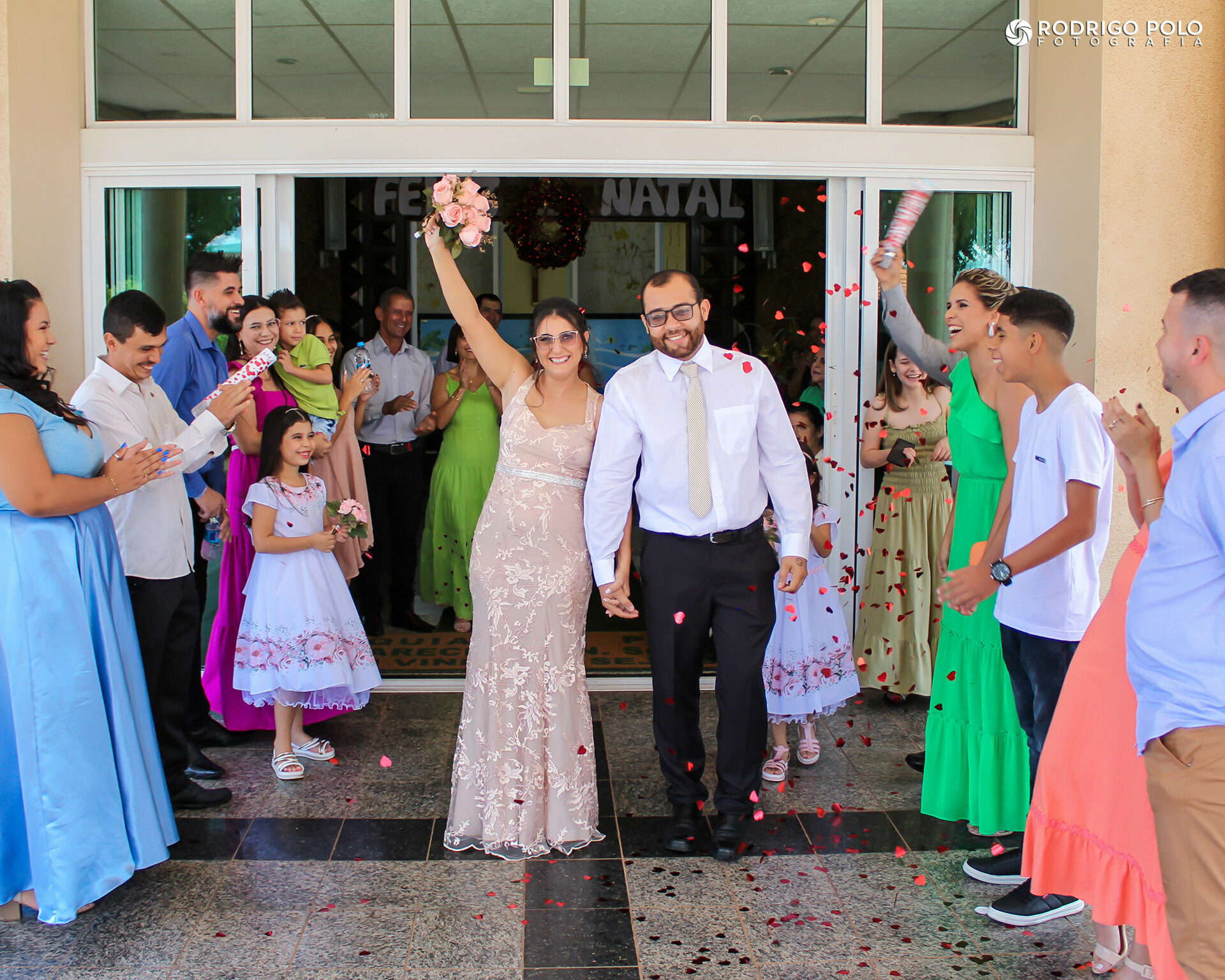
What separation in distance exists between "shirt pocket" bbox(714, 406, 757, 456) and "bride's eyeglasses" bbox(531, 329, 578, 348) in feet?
1.71

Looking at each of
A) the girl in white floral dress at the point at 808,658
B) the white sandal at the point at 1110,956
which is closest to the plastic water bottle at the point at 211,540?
the girl in white floral dress at the point at 808,658

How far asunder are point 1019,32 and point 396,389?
3.88 m

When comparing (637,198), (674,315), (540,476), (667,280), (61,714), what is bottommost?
(61,714)

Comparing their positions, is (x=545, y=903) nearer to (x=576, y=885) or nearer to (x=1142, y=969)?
(x=576, y=885)

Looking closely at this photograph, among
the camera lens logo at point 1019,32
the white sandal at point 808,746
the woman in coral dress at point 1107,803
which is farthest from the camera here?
the camera lens logo at point 1019,32

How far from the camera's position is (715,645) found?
343 cm

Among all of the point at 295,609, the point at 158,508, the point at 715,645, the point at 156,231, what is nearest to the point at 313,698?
the point at 295,609

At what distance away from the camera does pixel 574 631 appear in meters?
3.47

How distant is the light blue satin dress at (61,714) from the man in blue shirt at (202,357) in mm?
994

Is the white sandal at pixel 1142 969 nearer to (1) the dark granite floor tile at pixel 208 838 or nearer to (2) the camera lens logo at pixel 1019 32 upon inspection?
(1) the dark granite floor tile at pixel 208 838

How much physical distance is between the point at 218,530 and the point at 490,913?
2194 millimetres

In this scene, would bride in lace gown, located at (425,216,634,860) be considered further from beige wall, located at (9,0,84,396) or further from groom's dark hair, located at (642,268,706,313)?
beige wall, located at (9,0,84,396)

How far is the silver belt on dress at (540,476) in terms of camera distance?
3.44 m

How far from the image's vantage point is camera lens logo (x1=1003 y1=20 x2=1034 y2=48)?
4844mm
